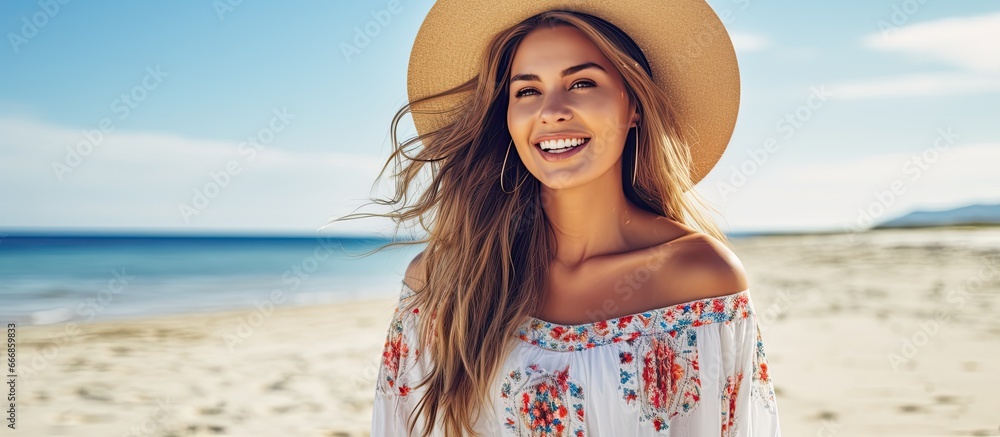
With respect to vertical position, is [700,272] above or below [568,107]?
below

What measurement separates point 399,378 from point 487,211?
2.19 ft

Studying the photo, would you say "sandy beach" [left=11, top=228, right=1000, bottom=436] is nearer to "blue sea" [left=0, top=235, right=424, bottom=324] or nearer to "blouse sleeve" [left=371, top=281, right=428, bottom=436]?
"blue sea" [left=0, top=235, right=424, bottom=324]

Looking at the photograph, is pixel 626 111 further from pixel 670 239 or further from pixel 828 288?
pixel 828 288

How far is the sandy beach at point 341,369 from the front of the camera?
16.8 feet

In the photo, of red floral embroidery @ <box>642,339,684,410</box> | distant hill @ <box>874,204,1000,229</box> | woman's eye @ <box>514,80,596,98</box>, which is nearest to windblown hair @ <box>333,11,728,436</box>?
woman's eye @ <box>514,80,596,98</box>

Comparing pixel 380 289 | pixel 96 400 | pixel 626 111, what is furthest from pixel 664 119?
pixel 380 289

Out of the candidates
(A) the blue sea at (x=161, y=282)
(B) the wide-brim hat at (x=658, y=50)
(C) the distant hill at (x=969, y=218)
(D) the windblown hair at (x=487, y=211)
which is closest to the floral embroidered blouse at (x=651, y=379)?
(D) the windblown hair at (x=487, y=211)

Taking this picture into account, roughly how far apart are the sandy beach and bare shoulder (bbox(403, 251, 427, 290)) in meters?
2.52

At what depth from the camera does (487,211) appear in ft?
8.99

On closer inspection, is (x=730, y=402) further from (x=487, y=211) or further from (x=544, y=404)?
(x=487, y=211)

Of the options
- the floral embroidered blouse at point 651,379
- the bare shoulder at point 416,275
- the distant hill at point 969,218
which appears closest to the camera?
the floral embroidered blouse at point 651,379

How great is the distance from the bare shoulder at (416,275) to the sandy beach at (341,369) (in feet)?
8.27

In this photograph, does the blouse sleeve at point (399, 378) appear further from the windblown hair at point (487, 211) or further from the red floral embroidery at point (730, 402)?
the red floral embroidery at point (730, 402)

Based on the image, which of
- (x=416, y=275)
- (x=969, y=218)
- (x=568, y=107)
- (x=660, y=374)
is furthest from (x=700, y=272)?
(x=969, y=218)
